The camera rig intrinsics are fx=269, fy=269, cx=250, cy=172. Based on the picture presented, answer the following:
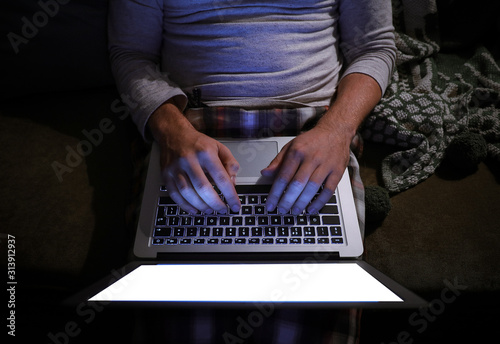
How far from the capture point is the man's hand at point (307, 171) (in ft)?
2.10

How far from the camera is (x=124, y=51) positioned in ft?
2.81

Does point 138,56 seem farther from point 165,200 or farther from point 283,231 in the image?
point 283,231

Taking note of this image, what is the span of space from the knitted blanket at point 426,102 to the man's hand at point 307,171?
0.27 metres

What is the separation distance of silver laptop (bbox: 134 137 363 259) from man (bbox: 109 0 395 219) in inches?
8.1

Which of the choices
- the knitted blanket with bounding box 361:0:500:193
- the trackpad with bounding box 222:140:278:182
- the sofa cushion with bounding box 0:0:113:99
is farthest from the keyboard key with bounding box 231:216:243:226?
the sofa cushion with bounding box 0:0:113:99

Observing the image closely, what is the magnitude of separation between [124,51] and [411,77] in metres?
1.01

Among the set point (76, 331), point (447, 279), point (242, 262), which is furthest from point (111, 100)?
point (447, 279)

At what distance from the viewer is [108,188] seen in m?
0.89

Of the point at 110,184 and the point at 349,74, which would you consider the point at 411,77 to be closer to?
the point at 349,74

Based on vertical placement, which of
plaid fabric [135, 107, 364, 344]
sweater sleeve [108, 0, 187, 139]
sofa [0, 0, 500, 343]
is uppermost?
sweater sleeve [108, 0, 187, 139]

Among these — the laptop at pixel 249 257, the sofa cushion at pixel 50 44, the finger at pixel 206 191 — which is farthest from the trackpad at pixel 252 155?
the sofa cushion at pixel 50 44

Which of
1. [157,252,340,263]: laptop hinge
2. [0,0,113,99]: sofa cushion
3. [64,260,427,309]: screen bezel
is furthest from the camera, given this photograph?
[0,0,113,99]: sofa cushion

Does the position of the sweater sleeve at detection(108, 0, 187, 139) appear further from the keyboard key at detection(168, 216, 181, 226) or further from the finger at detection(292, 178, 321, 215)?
the finger at detection(292, 178, 321, 215)

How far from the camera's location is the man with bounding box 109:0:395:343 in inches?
31.1
